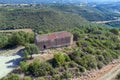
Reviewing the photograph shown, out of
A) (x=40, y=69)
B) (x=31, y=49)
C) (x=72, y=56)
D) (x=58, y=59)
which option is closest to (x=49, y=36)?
(x=31, y=49)

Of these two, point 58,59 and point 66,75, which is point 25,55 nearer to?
point 58,59

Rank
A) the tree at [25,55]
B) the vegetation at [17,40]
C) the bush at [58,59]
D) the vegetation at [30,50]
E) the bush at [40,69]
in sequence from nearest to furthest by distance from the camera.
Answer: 1. the bush at [40,69]
2. the bush at [58,59]
3. the tree at [25,55]
4. the vegetation at [30,50]
5. the vegetation at [17,40]

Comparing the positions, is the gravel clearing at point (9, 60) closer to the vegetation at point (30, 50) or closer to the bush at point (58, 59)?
the vegetation at point (30, 50)

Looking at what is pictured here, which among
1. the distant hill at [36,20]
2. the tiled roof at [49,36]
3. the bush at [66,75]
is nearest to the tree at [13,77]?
the bush at [66,75]

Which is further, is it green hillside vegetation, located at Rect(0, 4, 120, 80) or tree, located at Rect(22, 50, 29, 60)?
tree, located at Rect(22, 50, 29, 60)

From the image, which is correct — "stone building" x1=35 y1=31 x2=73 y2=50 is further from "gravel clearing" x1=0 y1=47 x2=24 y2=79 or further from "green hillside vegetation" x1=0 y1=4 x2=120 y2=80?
"gravel clearing" x1=0 y1=47 x2=24 y2=79

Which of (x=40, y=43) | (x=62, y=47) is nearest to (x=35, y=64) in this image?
(x=40, y=43)

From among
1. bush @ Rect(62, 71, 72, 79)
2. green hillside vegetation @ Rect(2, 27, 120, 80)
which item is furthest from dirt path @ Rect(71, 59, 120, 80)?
bush @ Rect(62, 71, 72, 79)
